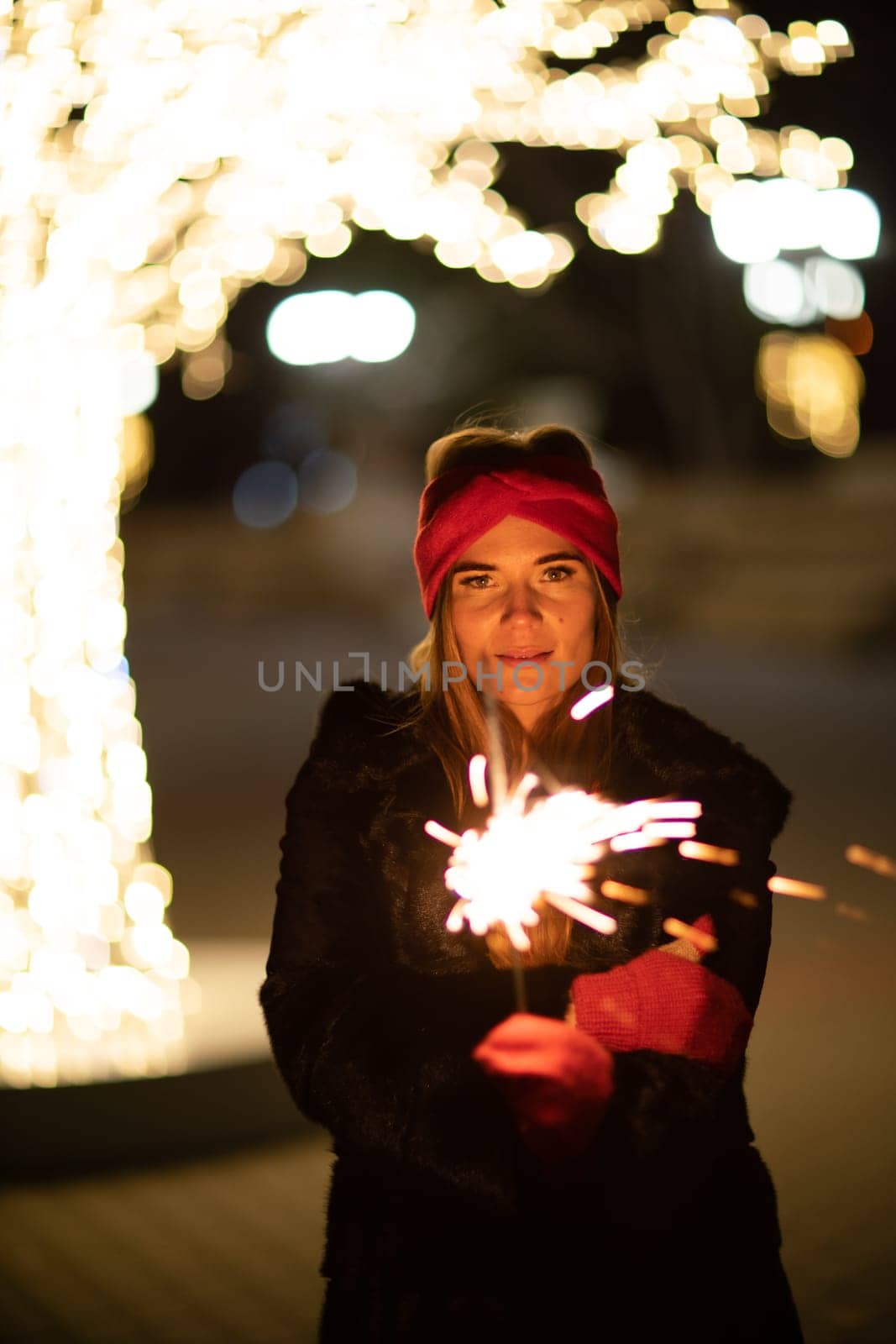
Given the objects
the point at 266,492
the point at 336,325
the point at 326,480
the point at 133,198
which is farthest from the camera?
the point at 266,492

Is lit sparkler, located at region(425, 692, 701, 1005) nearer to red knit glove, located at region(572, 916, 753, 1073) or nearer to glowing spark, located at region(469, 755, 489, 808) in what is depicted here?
glowing spark, located at region(469, 755, 489, 808)

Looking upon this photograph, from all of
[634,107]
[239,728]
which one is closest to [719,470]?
[239,728]

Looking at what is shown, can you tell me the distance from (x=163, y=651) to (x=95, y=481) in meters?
13.5

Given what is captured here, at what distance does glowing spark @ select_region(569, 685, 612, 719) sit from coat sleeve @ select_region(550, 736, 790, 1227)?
0.18 m

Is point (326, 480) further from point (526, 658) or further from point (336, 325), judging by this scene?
point (526, 658)

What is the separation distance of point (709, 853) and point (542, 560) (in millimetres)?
478

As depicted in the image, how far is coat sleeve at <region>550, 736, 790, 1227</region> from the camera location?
1777mm

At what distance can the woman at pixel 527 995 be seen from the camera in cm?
180

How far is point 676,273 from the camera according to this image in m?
20.3

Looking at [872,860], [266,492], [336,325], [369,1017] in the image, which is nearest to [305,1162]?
[369,1017]

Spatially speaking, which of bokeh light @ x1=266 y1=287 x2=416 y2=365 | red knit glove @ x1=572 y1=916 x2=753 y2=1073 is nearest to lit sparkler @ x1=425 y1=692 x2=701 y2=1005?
red knit glove @ x1=572 y1=916 x2=753 y2=1073

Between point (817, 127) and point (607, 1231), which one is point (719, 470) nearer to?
point (817, 127)

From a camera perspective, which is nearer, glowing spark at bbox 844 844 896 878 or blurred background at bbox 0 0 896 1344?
blurred background at bbox 0 0 896 1344

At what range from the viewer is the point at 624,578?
3291 millimetres
